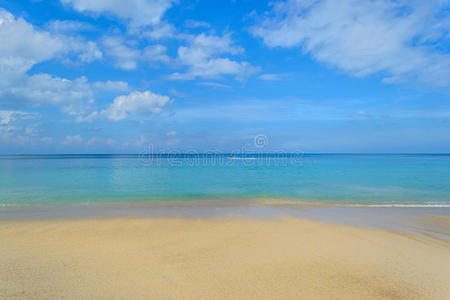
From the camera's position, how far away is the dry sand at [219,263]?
4090 mm

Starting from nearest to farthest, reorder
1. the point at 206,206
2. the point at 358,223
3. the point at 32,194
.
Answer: the point at 358,223 < the point at 206,206 < the point at 32,194

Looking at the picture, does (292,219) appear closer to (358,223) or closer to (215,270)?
(358,223)

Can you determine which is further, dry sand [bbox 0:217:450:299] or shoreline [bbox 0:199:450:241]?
shoreline [bbox 0:199:450:241]

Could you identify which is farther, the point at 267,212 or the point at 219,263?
the point at 267,212

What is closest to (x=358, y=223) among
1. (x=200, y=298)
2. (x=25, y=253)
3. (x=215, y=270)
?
(x=215, y=270)

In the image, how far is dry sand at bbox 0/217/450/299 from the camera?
13.4 ft

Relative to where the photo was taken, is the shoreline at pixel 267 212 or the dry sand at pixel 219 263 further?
the shoreline at pixel 267 212

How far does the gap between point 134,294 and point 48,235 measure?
182 inches

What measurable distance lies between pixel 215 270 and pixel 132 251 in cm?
221

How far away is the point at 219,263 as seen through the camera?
5.11 metres

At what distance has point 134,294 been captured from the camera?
155 inches

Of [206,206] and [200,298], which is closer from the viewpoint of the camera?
[200,298]

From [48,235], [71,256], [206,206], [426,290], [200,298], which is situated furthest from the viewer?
[206,206]

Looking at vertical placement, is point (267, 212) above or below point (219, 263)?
below
